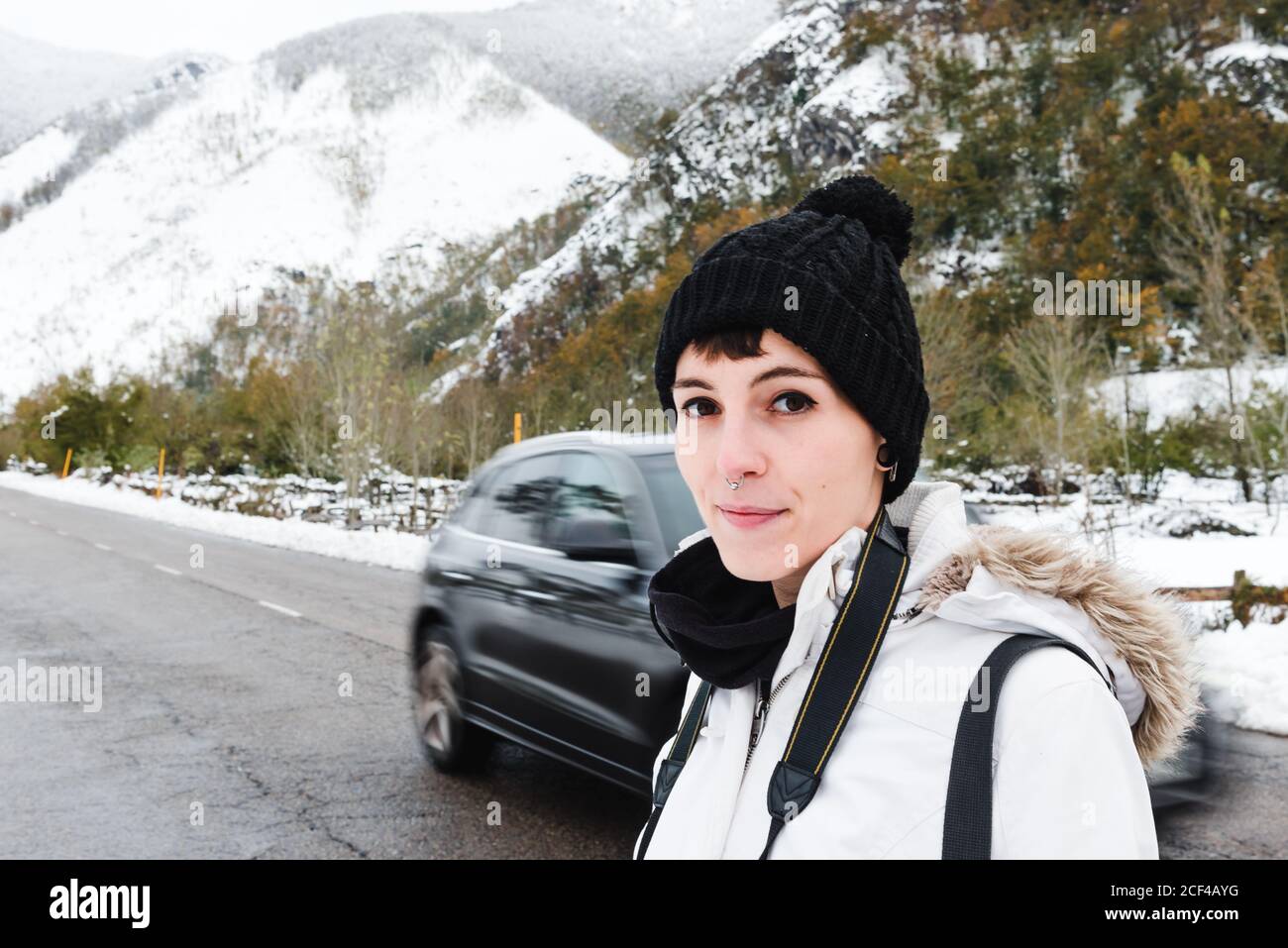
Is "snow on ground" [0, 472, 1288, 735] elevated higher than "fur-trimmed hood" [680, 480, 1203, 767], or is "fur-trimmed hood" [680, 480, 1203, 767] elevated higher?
"fur-trimmed hood" [680, 480, 1203, 767]

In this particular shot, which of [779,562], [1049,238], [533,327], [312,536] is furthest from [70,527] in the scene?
[533,327]

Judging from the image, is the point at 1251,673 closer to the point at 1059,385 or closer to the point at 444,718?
the point at 444,718

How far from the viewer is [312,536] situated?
20.3m

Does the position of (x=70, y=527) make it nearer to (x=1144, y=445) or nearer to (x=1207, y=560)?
(x=1207, y=560)

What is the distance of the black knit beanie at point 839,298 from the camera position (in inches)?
49.3

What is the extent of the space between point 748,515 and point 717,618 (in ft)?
0.57

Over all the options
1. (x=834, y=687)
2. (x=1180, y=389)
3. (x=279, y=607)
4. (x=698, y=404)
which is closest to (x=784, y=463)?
(x=698, y=404)

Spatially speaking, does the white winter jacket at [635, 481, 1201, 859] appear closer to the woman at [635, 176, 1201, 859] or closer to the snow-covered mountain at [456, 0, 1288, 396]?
the woman at [635, 176, 1201, 859]

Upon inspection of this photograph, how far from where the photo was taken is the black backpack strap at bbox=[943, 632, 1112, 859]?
983 mm

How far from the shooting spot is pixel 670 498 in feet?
13.8

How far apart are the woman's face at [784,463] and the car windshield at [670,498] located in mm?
2646

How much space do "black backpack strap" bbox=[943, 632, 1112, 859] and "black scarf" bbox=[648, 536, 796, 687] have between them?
28 cm

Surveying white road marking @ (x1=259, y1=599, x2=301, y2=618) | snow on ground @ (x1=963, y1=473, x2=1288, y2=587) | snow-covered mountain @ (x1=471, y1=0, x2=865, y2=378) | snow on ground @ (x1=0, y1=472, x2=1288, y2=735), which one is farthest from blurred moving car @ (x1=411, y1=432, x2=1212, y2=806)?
snow-covered mountain @ (x1=471, y1=0, x2=865, y2=378)

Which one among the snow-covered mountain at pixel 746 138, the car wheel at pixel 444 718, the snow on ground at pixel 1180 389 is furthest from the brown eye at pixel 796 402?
the snow-covered mountain at pixel 746 138
